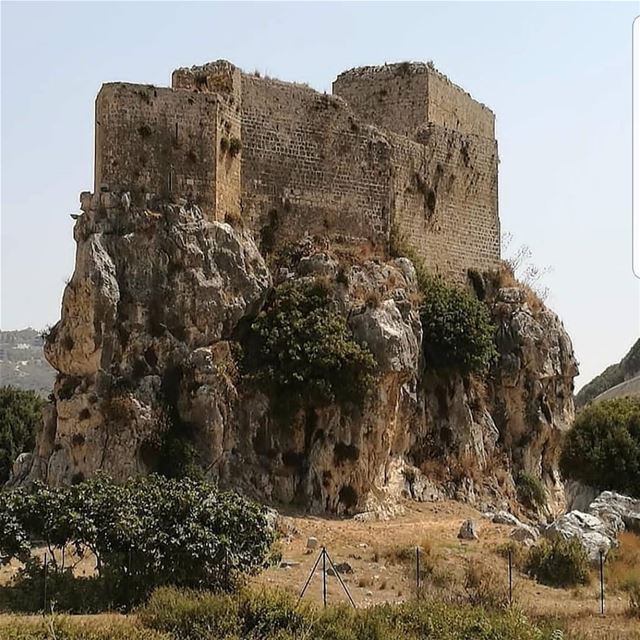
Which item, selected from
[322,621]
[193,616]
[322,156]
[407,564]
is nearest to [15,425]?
[322,156]

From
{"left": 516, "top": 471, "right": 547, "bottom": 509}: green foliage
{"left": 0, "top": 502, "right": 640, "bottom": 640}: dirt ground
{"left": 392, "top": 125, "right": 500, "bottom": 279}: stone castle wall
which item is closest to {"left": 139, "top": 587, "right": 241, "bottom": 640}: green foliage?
{"left": 0, "top": 502, "right": 640, "bottom": 640}: dirt ground

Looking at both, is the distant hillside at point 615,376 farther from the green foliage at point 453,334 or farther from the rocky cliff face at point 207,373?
the rocky cliff face at point 207,373

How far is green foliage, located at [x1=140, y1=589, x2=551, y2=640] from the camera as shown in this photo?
51.3ft

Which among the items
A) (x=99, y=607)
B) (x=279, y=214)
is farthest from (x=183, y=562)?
(x=279, y=214)

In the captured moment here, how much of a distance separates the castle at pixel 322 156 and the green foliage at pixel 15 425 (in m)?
14.0

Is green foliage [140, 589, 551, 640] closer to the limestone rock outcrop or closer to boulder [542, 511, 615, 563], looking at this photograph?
boulder [542, 511, 615, 563]

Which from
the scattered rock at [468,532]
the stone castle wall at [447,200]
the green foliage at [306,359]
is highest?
the stone castle wall at [447,200]

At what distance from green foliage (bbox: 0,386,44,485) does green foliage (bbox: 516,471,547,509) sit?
1819 centimetres

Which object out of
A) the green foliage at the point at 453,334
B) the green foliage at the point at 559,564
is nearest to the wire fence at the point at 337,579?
the green foliage at the point at 559,564

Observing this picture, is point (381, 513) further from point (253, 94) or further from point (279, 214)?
point (253, 94)

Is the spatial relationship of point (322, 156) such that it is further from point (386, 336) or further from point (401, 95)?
point (386, 336)

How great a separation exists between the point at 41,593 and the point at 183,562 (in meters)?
2.60

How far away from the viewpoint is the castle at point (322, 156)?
3031 cm

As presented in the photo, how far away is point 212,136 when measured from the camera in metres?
30.9
